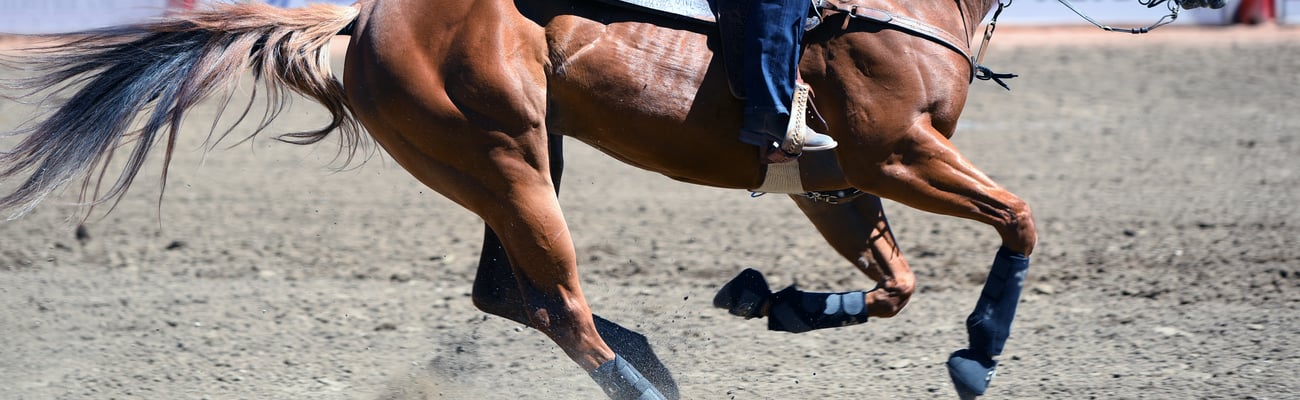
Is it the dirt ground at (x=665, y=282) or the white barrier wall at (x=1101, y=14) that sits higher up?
the dirt ground at (x=665, y=282)

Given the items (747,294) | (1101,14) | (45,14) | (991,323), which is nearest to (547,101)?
(747,294)

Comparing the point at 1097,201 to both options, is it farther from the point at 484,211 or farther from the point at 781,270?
the point at 484,211

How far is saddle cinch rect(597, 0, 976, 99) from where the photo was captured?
11.1 feet

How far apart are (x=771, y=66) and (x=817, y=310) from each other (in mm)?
985

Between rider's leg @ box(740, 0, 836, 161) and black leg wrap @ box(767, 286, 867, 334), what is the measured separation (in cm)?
71

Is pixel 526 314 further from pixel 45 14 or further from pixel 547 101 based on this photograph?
pixel 45 14

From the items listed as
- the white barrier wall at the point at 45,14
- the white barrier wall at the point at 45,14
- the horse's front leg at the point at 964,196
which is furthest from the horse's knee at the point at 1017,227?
the white barrier wall at the point at 45,14

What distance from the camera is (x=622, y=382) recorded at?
3480mm

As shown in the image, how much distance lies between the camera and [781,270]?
19.4ft

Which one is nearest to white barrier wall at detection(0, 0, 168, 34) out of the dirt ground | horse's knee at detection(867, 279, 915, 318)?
the dirt ground

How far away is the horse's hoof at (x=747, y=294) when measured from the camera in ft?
13.3

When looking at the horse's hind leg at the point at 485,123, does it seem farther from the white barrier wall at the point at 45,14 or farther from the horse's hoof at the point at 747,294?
the white barrier wall at the point at 45,14

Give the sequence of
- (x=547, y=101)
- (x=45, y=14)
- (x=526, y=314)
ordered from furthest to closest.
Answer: (x=45, y=14), (x=526, y=314), (x=547, y=101)

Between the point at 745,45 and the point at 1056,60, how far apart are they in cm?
979
